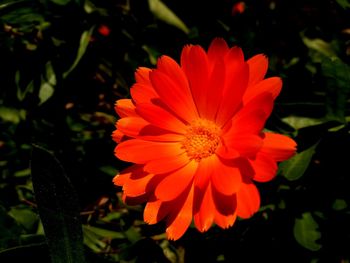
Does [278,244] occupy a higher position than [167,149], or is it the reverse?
[167,149]

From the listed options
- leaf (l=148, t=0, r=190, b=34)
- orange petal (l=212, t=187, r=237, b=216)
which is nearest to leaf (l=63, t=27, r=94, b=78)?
leaf (l=148, t=0, r=190, b=34)

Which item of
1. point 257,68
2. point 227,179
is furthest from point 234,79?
point 227,179

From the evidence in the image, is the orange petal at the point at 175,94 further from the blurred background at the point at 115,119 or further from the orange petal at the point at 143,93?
the blurred background at the point at 115,119

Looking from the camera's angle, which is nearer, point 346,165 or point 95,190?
point 346,165

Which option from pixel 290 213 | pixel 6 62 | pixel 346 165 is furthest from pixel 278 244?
pixel 6 62

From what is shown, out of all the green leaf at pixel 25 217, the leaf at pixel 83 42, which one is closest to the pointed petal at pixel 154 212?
the green leaf at pixel 25 217

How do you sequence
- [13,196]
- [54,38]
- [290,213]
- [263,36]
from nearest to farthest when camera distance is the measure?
[290,213] < [263,36] < [54,38] < [13,196]

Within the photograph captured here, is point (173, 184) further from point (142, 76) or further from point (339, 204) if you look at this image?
point (339, 204)

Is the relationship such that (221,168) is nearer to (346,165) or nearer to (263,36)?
(346,165)
